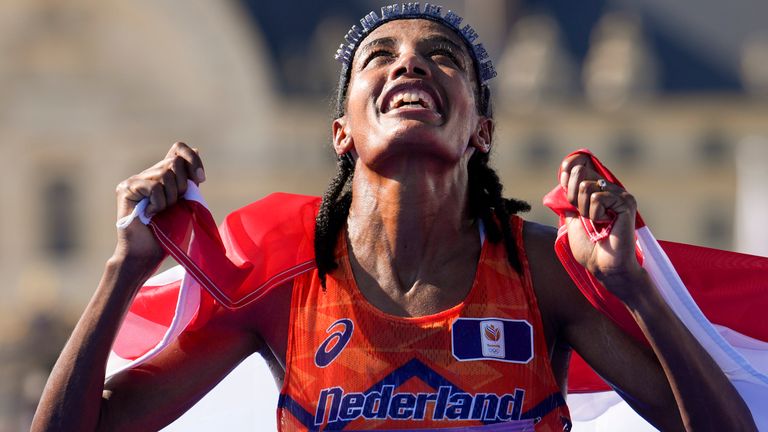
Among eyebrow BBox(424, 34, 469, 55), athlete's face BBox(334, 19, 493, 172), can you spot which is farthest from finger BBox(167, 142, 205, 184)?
eyebrow BBox(424, 34, 469, 55)

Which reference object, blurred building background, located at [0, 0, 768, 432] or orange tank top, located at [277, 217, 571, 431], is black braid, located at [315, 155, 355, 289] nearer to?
orange tank top, located at [277, 217, 571, 431]

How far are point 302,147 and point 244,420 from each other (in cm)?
5290

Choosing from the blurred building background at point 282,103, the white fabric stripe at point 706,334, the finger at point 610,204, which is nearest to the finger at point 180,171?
the finger at point 610,204

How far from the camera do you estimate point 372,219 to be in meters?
4.07

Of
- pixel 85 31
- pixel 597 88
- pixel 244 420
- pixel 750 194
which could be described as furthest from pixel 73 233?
pixel 244 420

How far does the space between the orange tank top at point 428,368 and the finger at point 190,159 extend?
39cm

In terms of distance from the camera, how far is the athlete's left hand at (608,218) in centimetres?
362

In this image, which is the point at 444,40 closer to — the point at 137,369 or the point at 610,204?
the point at 610,204

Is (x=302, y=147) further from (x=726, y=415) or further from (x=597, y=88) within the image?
(x=726, y=415)

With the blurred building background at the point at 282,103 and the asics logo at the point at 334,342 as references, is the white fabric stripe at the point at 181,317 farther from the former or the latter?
the blurred building background at the point at 282,103

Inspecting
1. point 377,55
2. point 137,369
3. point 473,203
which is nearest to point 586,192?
point 473,203

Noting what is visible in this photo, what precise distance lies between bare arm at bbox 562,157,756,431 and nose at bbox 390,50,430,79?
443mm

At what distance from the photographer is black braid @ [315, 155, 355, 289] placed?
4004 mm

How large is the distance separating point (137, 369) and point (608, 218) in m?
1.08
